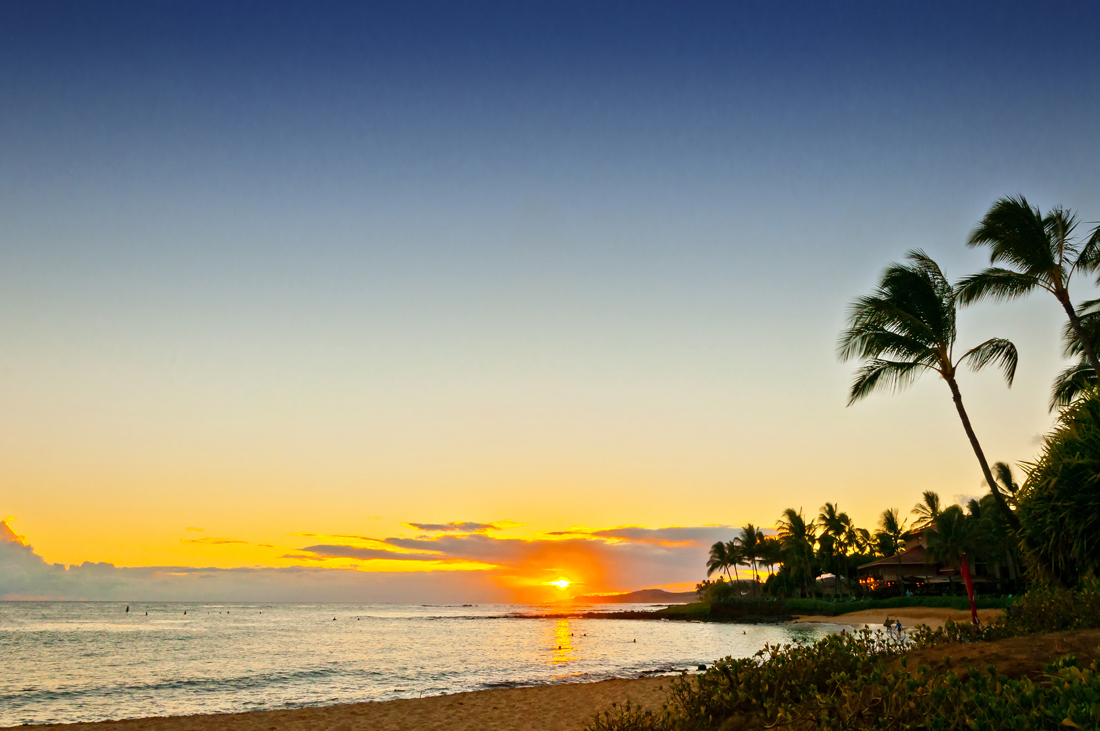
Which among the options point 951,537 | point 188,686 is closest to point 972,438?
point 188,686

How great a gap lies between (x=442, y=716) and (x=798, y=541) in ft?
225

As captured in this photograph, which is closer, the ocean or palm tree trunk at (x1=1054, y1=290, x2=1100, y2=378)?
palm tree trunk at (x1=1054, y1=290, x2=1100, y2=378)

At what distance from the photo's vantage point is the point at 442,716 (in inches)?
643

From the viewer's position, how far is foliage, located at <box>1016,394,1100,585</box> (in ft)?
34.0

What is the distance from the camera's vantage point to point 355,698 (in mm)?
22578

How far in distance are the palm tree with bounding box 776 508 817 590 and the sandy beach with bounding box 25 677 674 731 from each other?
6248cm

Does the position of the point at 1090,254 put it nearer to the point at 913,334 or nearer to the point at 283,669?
the point at 913,334

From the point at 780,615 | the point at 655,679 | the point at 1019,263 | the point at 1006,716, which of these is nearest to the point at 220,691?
the point at 655,679

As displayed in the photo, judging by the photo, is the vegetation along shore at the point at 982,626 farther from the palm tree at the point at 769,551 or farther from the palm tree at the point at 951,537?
the palm tree at the point at 769,551

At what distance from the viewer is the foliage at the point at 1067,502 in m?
10.4

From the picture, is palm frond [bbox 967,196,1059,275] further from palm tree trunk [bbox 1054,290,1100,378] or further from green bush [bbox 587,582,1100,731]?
green bush [bbox 587,582,1100,731]

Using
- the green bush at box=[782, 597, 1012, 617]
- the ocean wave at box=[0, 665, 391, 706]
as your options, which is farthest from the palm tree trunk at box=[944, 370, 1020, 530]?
the ocean wave at box=[0, 665, 391, 706]

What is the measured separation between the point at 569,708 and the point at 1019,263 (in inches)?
690

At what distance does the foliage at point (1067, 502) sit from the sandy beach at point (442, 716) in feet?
26.9
